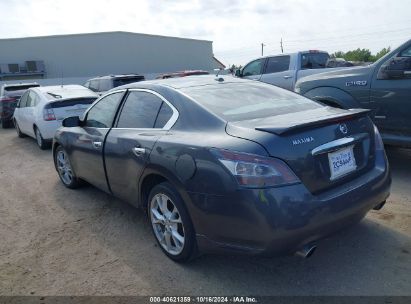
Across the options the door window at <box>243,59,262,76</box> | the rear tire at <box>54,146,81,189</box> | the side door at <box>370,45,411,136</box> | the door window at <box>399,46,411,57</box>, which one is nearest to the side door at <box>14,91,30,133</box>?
the rear tire at <box>54,146,81,189</box>

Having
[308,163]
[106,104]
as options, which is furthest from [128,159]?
[308,163]

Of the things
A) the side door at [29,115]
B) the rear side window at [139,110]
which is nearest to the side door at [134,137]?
the rear side window at [139,110]

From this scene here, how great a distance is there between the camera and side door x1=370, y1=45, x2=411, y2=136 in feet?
16.9

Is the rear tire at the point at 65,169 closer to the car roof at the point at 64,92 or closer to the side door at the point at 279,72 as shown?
the car roof at the point at 64,92

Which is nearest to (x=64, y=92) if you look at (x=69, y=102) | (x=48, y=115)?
(x=69, y=102)

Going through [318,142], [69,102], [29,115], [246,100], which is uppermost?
[246,100]

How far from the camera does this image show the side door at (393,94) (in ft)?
16.9

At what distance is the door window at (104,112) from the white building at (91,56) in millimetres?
26825

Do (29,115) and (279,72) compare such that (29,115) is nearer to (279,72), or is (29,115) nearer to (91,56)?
(279,72)

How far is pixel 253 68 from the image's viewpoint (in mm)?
12008

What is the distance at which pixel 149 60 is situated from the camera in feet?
118

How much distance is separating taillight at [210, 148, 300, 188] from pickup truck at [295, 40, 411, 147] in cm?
333

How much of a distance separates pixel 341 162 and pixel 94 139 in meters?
2.78

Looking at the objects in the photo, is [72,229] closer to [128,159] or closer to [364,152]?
[128,159]
